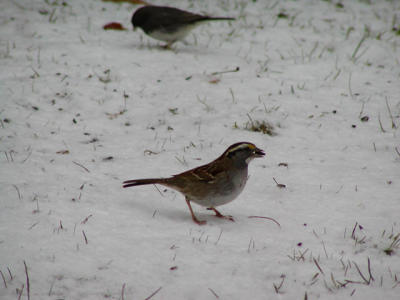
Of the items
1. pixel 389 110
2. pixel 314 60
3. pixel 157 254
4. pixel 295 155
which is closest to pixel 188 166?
pixel 295 155

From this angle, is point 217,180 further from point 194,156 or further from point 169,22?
point 169,22

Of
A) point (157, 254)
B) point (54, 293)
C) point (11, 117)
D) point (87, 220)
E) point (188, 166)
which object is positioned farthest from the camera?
point (11, 117)

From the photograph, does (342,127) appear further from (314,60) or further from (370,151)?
(314,60)

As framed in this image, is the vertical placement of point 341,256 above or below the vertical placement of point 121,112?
above

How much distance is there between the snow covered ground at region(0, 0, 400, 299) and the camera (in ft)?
10.4

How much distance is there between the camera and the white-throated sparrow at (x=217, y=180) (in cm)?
395

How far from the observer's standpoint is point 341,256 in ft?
11.2

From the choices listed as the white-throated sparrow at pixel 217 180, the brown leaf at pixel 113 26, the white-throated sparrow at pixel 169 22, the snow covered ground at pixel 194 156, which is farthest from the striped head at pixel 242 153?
the brown leaf at pixel 113 26

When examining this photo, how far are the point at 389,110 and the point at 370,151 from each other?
1090 millimetres

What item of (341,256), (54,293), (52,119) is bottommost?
(52,119)

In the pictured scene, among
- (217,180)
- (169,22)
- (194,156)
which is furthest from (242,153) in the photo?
(169,22)

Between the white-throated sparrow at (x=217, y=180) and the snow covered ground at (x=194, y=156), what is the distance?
247mm

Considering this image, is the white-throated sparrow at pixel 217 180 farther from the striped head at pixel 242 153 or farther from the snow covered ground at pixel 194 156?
the snow covered ground at pixel 194 156

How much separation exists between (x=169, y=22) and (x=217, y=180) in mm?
4955
